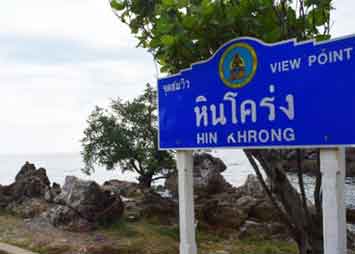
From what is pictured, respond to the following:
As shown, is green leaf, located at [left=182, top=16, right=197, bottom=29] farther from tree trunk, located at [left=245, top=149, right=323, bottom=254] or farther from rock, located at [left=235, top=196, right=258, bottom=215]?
rock, located at [left=235, top=196, right=258, bottom=215]

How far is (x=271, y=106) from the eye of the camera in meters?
3.37

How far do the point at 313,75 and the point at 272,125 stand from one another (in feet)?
1.73

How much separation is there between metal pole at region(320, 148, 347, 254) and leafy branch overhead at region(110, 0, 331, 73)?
1.43m

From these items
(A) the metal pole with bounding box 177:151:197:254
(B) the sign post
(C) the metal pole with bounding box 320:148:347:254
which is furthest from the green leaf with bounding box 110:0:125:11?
(C) the metal pole with bounding box 320:148:347:254

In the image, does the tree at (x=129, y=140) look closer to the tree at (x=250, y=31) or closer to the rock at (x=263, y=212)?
the rock at (x=263, y=212)

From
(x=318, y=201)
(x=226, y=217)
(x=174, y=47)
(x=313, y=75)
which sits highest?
(x=174, y=47)

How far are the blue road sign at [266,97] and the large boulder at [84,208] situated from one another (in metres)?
3.90

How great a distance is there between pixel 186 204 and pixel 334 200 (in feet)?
5.45

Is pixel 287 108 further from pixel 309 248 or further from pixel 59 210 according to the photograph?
pixel 59 210

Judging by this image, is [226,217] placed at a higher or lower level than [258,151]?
lower

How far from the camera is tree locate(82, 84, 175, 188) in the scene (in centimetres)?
1209

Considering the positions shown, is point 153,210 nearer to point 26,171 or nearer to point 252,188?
point 26,171

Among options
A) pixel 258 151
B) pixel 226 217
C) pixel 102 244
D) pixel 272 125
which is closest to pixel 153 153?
pixel 226 217

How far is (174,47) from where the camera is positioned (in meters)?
3.99
